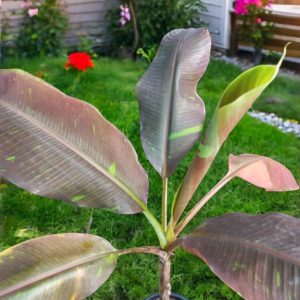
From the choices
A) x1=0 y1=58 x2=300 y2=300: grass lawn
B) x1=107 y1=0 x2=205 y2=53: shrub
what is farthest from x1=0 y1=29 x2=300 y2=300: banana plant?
x1=107 y1=0 x2=205 y2=53: shrub

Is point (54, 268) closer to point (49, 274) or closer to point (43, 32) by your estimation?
point (49, 274)

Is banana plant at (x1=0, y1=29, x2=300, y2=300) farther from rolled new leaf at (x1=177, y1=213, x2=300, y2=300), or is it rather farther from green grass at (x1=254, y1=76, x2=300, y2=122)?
green grass at (x1=254, y1=76, x2=300, y2=122)

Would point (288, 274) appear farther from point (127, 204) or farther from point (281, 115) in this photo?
point (281, 115)

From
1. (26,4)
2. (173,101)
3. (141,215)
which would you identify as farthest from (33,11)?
(173,101)

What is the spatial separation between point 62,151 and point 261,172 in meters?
0.62

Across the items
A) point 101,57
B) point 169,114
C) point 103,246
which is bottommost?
point 101,57

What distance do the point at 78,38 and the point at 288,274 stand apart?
5.53 m

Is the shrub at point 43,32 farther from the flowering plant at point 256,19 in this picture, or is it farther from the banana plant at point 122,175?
the banana plant at point 122,175

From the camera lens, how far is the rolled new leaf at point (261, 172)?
1652 mm

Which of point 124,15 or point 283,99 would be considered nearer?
point 283,99

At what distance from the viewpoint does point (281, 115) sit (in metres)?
4.39

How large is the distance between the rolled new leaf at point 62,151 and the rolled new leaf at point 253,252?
220 mm

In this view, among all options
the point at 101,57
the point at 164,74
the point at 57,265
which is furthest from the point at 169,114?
the point at 101,57

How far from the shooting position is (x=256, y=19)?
5.61 meters
